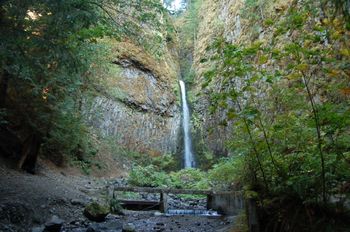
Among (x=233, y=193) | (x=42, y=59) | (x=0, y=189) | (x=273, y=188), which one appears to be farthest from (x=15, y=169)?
(x=273, y=188)

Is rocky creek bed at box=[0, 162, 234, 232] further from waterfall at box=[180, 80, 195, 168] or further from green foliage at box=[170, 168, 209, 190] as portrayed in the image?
waterfall at box=[180, 80, 195, 168]

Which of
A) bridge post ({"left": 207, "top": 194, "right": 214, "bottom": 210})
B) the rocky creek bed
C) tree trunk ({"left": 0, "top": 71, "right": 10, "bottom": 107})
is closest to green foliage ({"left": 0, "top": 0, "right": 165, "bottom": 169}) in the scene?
tree trunk ({"left": 0, "top": 71, "right": 10, "bottom": 107})

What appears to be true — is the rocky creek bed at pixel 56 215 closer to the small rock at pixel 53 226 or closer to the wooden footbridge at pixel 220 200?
the small rock at pixel 53 226

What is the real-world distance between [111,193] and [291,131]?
6039 mm

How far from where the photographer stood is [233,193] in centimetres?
724

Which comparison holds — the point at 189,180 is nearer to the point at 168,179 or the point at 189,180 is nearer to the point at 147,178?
the point at 168,179

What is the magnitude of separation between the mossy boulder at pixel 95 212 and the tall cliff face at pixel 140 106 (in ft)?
33.6

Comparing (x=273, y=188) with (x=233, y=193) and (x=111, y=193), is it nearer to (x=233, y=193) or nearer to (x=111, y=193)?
(x=233, y=193)

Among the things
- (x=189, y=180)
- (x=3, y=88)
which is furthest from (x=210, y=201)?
(x=3, y=88)

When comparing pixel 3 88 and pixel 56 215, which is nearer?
pixel 56 215

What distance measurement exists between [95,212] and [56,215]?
748mm

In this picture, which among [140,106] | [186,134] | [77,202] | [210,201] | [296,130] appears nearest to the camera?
[296,130]

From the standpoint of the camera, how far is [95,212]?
642 cm

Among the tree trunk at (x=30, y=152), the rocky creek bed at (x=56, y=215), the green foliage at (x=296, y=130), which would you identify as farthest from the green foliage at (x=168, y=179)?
the green foliage at (x=296, y=130)
